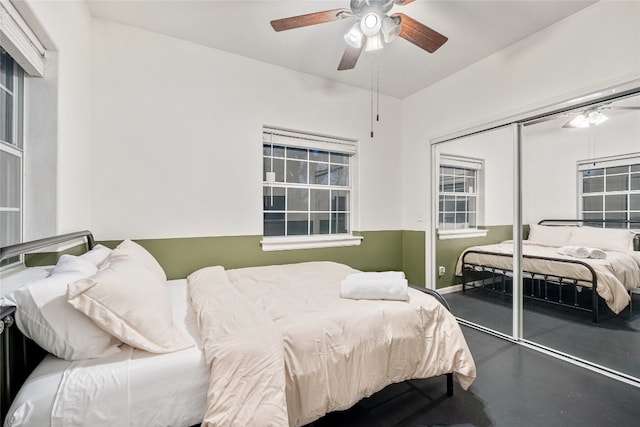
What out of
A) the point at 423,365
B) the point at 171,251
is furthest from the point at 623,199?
the point at 171,251

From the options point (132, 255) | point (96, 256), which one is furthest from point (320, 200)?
point (96, 256)

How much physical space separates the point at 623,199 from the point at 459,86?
1896mm

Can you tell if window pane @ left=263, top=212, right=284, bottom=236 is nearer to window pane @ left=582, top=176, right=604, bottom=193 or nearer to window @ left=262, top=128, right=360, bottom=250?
window @ left=262, top=128, right=360, bottom=250

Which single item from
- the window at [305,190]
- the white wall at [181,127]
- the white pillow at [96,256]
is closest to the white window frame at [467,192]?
the window at [305,190]

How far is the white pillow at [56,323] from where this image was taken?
1041 mm

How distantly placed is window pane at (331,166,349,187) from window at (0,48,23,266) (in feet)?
9.20

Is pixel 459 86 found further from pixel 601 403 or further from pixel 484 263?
pixel 601 403

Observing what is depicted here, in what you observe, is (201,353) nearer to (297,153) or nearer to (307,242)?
(307,242)

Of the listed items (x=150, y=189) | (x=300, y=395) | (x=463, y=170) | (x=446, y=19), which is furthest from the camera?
(x=463, y=170)

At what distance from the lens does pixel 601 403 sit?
1.79 metres

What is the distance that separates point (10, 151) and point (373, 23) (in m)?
2.35

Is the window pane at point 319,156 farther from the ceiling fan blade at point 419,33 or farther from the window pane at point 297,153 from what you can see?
the ceiling fan blade at point 419,33

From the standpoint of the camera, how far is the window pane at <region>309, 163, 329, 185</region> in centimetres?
353

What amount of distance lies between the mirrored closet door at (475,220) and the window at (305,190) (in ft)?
3.94
